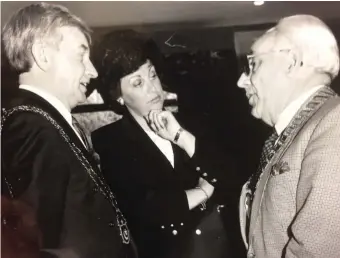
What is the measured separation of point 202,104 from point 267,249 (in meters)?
0.33

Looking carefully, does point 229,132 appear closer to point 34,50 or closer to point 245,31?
point 245,31

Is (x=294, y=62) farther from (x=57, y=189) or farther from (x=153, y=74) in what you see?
(x=57, y=189)

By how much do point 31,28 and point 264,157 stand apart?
545 millimetres

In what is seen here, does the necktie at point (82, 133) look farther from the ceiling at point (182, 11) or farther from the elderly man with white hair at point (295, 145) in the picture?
the elderly man with white hair at point (295, 145)

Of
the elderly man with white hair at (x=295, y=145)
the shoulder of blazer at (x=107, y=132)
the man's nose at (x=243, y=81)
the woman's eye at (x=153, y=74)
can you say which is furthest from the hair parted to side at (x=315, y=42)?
the shoulder of blazer at (x=107, y=132)

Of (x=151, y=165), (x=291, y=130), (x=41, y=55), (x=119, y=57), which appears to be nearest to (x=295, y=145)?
(x=291, y=130)

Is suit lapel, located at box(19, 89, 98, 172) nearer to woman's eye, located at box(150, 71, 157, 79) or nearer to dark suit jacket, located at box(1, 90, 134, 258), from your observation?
dark suit jacket, located at box(1, 90, 134, 258)

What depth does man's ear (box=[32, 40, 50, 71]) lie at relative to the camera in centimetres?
120

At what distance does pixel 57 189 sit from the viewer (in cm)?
116

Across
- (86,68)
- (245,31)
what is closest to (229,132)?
(245,31)

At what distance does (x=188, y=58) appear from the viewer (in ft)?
3.97

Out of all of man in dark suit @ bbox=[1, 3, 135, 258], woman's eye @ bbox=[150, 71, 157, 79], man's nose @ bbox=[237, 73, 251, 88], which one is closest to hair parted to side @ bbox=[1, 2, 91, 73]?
man in dark suit @ bbox=[1, 3, 135, 258]

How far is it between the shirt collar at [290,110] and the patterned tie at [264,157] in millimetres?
19

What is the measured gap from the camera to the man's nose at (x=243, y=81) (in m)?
1.20
